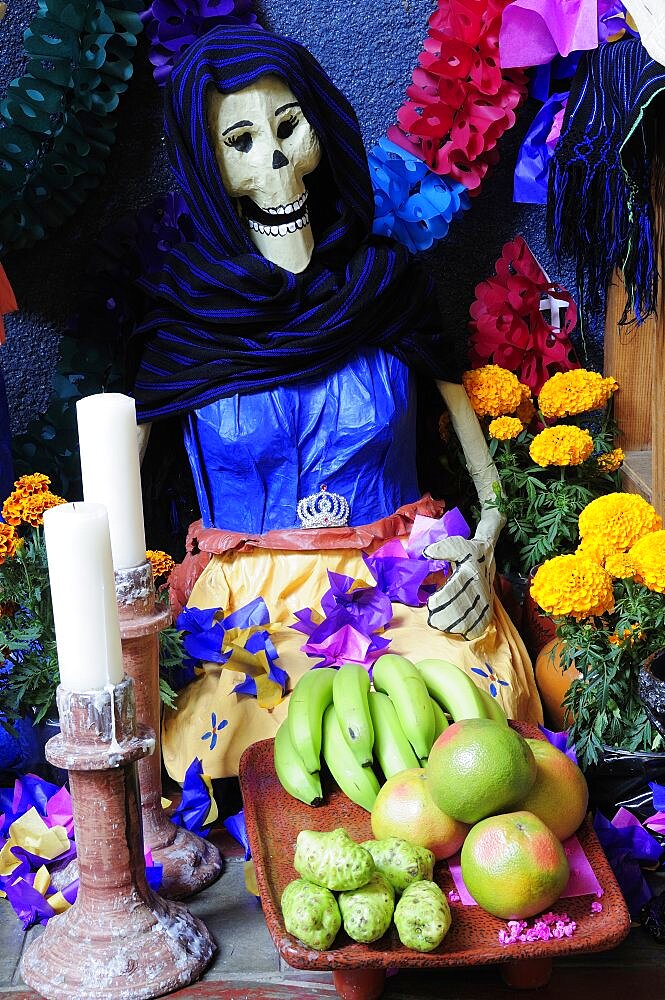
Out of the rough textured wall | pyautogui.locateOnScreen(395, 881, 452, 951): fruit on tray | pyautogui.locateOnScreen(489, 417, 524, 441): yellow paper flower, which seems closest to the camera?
pyautogui.locateOnScreen(395, 881, 452, 951): fruit on tray

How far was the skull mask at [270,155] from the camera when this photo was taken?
2.31 meters

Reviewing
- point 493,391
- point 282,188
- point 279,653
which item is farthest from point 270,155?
point 279,653

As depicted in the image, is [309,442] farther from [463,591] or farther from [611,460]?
[611,460]

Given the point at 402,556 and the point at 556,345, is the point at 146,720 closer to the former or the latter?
the point at 402,556

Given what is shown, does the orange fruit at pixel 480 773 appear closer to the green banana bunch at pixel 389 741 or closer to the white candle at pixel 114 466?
the green banana bunch at pixel 389 741

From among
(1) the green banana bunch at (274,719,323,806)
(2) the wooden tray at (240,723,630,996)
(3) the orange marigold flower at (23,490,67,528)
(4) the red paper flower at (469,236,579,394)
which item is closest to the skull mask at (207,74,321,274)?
(4) the red paper flower at (469,236,579,394)

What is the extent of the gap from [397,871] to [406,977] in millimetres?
344

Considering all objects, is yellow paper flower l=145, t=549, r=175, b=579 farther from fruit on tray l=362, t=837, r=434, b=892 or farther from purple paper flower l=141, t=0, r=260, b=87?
purple paper flower l=141, t=0, r=260, b=87

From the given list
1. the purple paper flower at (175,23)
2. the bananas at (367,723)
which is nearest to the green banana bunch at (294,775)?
the bananas at (367,723)

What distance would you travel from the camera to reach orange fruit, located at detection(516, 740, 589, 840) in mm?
1672

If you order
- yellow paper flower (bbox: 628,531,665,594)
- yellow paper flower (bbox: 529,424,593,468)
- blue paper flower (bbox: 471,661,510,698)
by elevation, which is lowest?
blue paper flower (bbox: 471,661,510,698)

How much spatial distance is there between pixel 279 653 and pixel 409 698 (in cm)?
48

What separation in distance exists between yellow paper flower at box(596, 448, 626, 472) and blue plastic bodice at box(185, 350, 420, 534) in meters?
0.53

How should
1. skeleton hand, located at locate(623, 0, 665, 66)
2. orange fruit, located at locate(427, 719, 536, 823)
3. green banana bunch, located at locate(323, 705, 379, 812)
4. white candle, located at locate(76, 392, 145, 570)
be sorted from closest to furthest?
orange fruit, located at locate(427, 719, 536, 823) → white candle, located at locate(76, 392, 145, 570) → green banana bunch, located at locate(323, 705, 379, 812) → skeleton hand, located at locate(623, 0, 665, 66)
